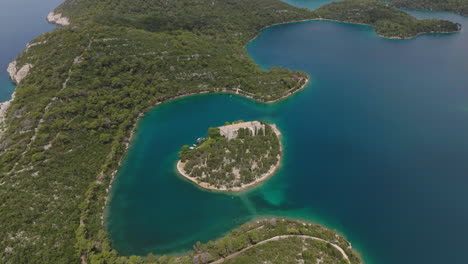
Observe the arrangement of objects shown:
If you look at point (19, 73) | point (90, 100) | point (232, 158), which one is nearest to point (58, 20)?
point (19, 73)

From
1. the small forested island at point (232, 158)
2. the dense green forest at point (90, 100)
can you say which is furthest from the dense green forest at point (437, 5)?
the small forested island at point (232, 158)

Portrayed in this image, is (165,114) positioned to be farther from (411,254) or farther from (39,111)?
(411,254)

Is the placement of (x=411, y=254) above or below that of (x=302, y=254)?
below

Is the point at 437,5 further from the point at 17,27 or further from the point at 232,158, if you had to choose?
the point at 17,27

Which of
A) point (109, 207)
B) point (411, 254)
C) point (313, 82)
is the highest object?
point (313, 82)

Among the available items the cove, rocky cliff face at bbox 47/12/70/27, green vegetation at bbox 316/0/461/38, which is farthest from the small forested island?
rocky cliff face at bbox 47/12/70/27

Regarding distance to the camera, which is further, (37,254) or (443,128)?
(443,128)

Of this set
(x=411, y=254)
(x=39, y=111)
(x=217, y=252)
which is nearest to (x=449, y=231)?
(x=411, y=254)
